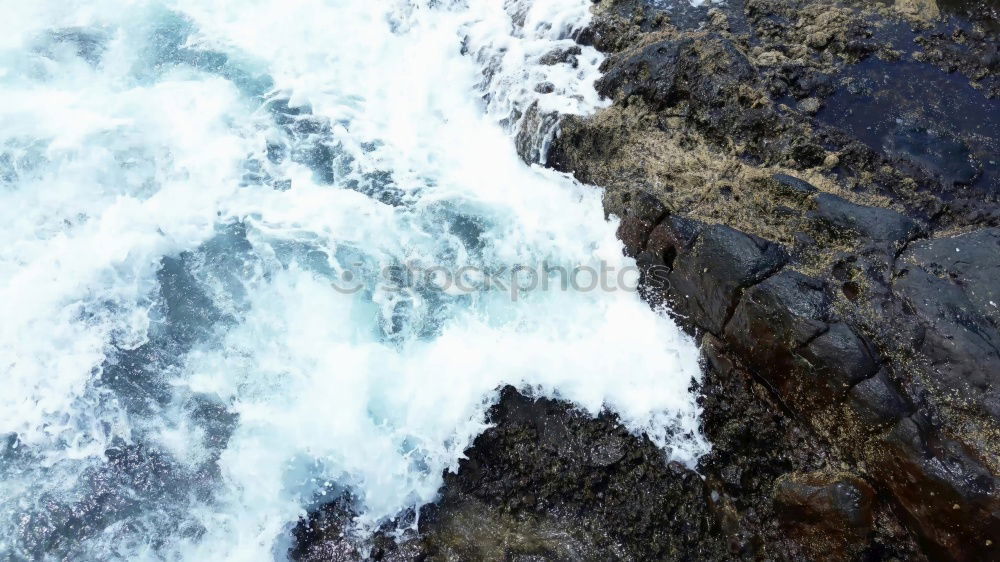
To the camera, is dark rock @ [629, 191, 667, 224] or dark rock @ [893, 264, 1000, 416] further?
dark rock @ [629, 191, 667, 224]

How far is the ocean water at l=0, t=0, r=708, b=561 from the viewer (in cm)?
619

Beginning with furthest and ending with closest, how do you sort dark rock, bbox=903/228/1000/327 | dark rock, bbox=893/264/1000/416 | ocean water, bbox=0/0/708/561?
ocean water, bbox=0/0/708/561 < dark rock, bbox=903/228/1000/327 < dark rock, bbox=893/264/1000/416

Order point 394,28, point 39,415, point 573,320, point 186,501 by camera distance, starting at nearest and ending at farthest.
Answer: point 186,501
point 39,415
point 573,320
point 394,28

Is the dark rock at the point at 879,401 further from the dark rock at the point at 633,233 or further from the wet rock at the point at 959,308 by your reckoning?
the dark rock at the point at 633,233

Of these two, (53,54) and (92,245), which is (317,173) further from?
(53,54)

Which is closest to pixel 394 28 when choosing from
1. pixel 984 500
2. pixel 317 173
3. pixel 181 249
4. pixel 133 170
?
pixel 317 173

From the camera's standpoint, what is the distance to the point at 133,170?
869 cm

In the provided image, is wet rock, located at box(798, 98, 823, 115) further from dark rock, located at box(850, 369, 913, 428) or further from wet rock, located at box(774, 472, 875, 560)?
wet rock, located at box(774, 472, 875, 560)

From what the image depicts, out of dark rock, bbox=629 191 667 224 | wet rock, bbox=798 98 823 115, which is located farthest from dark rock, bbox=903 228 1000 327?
wet rock, bbox=798 98 823 115

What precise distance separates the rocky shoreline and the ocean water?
46cm

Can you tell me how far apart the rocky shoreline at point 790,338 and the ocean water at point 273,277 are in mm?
460

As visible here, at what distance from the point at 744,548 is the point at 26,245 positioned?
379 inches

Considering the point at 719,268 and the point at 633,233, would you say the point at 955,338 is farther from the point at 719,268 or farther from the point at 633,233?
the point at 633,233

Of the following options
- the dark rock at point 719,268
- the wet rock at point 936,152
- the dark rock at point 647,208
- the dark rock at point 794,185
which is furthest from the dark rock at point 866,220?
the dark rock at point 647,208
